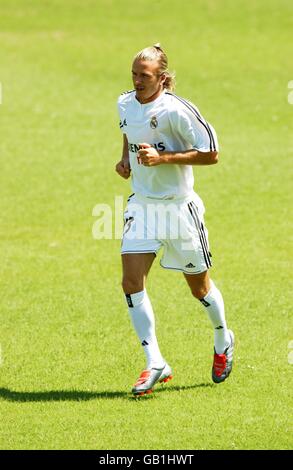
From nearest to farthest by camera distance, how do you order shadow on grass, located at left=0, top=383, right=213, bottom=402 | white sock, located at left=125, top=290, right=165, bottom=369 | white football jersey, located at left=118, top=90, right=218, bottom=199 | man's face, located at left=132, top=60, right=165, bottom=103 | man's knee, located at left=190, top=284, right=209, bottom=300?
man's face, located at left=132, top=60, right=165, bottom=103 < white football jersey, located at left=118, top=90, right=218, bottom=199 < shadow on grass, located at left=0, top=383, right=213, bottom=402 < white sock, located at left=125, top=290, right=165, bottom=369 < man's knee, located at left=190, top=284, right=209, bottom=300

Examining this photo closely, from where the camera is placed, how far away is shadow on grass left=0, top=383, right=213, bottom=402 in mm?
8336

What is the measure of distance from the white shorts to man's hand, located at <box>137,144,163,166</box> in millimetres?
507

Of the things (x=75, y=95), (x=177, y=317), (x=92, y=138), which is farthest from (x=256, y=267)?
(x=75, y=95)

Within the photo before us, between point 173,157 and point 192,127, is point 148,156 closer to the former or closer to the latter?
point 173,157

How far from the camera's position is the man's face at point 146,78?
8.08 metres

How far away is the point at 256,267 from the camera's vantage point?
12.5 m

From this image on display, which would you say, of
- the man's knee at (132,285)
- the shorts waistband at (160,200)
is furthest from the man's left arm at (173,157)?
the man's knee at (132,285)

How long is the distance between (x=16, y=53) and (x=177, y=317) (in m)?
16.2

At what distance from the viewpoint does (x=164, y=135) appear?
8.29 m

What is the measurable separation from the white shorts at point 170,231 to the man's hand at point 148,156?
0.51m

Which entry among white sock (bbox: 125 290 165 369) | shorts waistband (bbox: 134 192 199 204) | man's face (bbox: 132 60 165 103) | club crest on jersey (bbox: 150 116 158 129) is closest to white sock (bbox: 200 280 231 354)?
white sock (bbox: 125 290 165 369)

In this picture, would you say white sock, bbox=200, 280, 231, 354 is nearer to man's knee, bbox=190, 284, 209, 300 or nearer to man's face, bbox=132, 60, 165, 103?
man's knee, bbox=190, 284, 209, 300

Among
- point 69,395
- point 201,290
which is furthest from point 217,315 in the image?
point 69,395

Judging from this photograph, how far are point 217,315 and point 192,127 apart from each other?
1.60 meters
